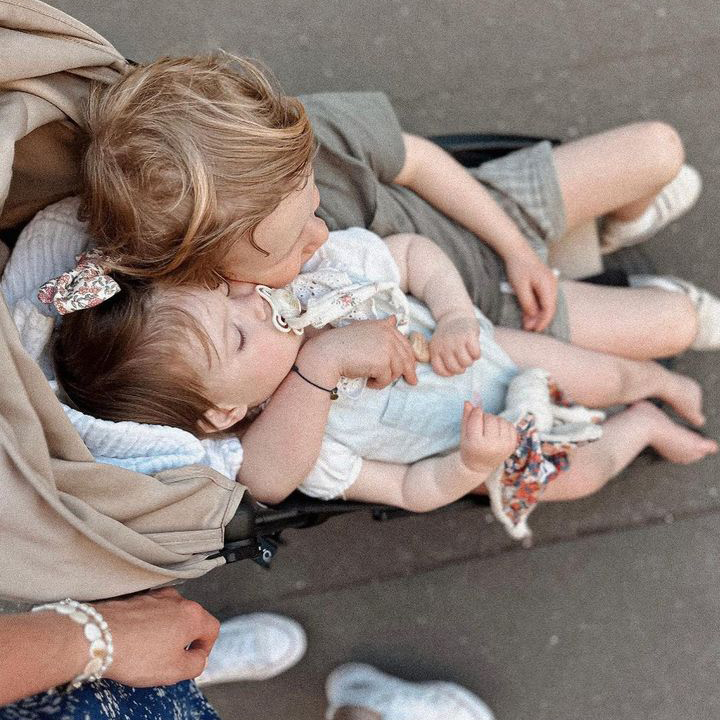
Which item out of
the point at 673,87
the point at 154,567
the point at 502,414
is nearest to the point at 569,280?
the point at 502,414

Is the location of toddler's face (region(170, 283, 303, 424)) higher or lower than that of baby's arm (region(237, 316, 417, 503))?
higher

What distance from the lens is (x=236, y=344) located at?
117 cm

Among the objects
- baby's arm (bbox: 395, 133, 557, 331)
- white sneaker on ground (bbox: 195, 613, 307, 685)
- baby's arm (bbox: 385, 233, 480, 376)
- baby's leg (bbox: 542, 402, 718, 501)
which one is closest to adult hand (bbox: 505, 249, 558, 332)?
baby's arm (bbox: 395, 133, 557, 331)

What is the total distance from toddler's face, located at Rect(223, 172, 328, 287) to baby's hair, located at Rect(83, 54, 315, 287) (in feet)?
0.05

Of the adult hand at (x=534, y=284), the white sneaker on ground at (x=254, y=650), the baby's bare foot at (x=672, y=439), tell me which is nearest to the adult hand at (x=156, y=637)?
the white sneaker on ground at (x=254, y=650)

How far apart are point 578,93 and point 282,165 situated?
1.14 m

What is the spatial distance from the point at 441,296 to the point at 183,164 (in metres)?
0.53

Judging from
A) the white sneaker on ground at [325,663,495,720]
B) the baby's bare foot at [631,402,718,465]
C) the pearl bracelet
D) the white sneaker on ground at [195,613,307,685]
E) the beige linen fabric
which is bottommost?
the white sneaker on ground at [325,663,495,720]

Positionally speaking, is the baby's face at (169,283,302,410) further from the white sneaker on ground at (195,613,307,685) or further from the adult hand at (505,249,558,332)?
the white sneaker on ground at (195,613,307,685)

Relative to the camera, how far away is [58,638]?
994 millimetres

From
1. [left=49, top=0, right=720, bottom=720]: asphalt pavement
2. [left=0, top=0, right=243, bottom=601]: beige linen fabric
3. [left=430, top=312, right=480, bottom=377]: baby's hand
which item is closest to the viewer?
[left=0, top=0, right=243, bottom=601]: beige linen fabric

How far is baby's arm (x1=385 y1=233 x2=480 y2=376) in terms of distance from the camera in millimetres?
1364

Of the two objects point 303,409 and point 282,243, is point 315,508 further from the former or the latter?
point 282,243

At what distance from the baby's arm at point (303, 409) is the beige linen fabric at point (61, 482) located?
6.2 inches
